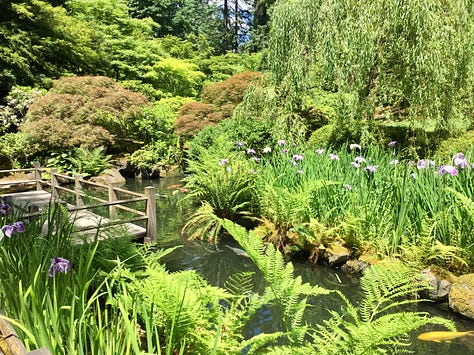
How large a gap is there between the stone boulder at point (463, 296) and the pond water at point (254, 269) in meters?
0.07

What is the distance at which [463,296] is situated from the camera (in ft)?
11.0

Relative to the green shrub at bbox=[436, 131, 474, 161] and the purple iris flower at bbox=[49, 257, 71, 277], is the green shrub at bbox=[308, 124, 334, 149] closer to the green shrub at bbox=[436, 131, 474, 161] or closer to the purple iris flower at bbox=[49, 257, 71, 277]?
the green shrub at bbox=[436, 131, 474, 161]

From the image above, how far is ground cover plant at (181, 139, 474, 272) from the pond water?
41 centimetres

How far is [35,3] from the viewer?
42.1 ft

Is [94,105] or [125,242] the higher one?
[94,105]

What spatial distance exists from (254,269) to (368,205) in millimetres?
1540

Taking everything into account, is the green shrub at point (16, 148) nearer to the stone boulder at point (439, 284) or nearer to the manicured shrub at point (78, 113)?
the manicured shrub at point (78, 113)

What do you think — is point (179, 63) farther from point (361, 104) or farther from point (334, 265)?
point (334, 265)

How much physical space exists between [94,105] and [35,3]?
4.75 meters

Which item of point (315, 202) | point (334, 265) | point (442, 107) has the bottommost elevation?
point (334, 265)

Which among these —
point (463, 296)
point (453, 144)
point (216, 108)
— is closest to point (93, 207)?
point (463, 296)

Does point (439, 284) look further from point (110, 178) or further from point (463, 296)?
point (110, 178)

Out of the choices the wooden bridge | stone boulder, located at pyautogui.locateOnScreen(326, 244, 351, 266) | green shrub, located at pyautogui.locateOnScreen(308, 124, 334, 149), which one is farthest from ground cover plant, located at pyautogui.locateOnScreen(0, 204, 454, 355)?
green shrub, located at pyautogui.locateOnScreen(308, 124, 334, 149)

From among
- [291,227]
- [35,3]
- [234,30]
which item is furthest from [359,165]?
[234,30]
